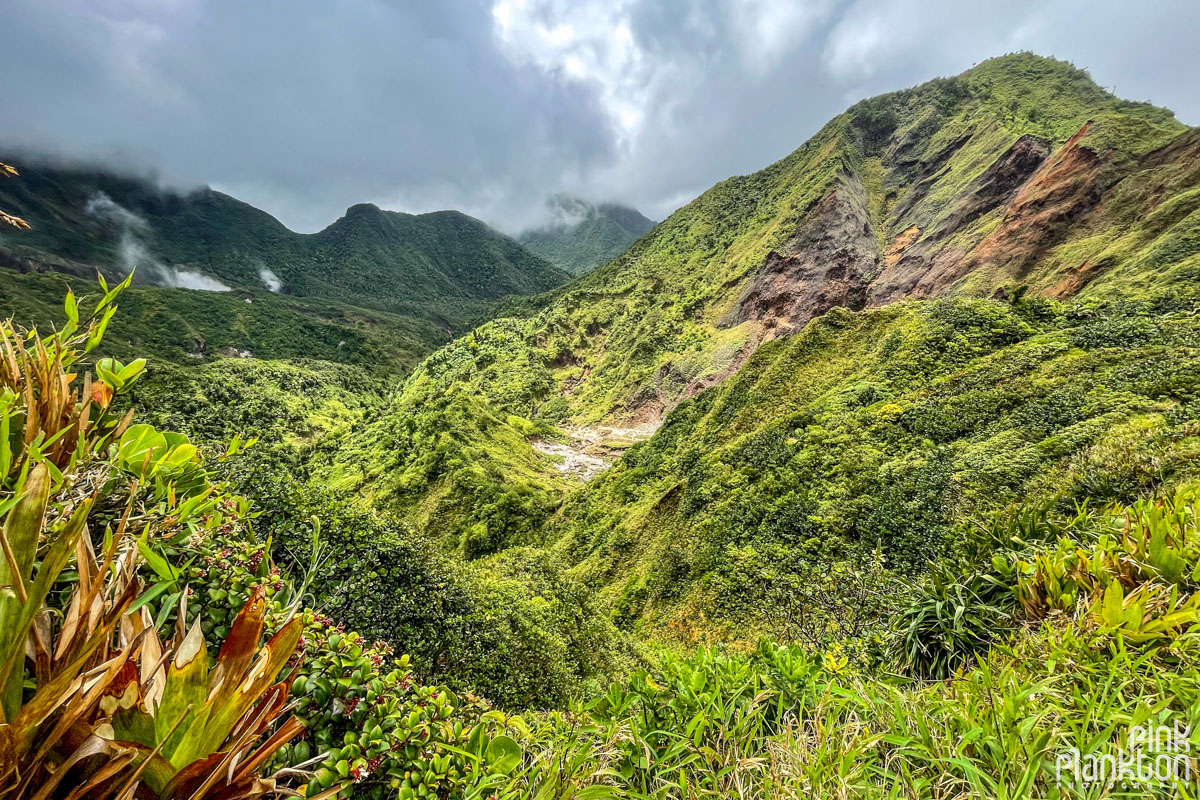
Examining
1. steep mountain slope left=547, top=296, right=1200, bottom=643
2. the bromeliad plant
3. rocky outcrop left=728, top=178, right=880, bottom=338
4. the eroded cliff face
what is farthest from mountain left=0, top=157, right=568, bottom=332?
the bromeliad plant

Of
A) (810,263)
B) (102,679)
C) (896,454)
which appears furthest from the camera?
(810,263)

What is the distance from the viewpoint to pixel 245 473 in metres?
3.79

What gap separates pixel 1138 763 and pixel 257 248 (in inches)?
6995

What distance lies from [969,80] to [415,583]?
214 ft

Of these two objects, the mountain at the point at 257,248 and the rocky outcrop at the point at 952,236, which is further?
the mountain at the point at 257,248

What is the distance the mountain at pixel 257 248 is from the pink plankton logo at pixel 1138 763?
103 meters

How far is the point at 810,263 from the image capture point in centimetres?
3462

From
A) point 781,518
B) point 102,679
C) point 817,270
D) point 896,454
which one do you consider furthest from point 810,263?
point 102,679

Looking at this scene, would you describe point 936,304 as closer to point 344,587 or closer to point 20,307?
point 344,587

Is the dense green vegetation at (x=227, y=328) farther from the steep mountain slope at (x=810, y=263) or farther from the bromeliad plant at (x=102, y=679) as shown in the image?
the bromeliad plant at (x=102, y=679)

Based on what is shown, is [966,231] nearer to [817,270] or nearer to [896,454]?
[817,270]

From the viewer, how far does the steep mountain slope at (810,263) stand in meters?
19.2

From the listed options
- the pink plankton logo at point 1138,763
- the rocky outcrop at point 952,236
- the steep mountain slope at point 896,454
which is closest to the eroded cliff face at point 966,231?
the rocky outcrop at point 952,236

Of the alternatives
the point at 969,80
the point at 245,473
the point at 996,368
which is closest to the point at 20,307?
the point at 245,473
